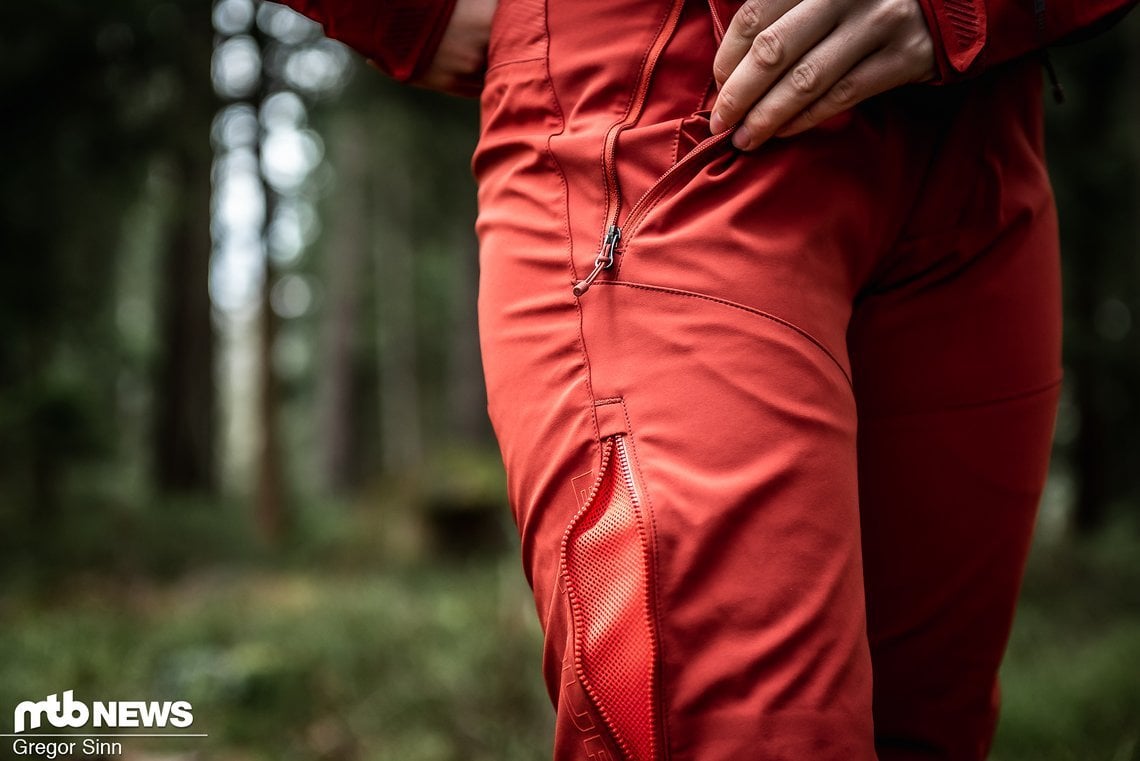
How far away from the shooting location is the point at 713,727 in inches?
31.7

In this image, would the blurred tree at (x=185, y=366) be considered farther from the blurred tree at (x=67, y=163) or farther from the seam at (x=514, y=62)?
the seam at (x=514, y=62)

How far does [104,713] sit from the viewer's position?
11.6 feet

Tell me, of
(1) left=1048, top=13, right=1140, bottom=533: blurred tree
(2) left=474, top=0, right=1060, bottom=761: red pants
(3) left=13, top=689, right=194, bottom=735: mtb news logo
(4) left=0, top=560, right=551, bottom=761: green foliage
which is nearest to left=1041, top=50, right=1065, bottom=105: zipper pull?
(2) left=474, top=0, right=1060, bottom=761: red pants

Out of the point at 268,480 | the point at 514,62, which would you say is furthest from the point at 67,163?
the point at 514,62

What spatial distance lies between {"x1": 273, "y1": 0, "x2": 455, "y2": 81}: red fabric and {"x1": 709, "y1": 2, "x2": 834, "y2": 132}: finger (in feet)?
1.36

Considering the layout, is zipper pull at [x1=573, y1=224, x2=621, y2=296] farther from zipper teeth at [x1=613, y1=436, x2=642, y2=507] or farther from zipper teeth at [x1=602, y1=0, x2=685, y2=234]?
zipper teeth at [x1=613, y1=436, x2=642, y2=507]

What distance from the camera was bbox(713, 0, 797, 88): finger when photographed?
93 centimetres

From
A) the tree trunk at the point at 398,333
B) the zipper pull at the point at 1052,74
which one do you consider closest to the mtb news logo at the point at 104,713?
the zipper pull at the point at 1052,74

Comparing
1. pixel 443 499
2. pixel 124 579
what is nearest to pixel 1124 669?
pixel 443 499

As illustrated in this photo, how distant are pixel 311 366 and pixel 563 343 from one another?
22898 mm

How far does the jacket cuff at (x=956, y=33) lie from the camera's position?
0.94 metres

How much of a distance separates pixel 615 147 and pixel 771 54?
183 mm

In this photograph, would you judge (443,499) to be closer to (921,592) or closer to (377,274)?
(921,592)

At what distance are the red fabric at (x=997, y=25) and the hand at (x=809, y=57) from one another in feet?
0.07
